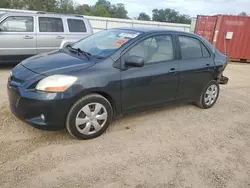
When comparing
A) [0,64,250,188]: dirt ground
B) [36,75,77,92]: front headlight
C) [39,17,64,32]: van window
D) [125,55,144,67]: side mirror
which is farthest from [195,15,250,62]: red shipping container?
[36,75,77,92]: front headlight

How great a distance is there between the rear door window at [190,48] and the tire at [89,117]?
71.6 inches

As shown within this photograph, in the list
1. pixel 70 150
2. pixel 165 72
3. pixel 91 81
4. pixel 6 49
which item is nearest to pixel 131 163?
pixel 70 150

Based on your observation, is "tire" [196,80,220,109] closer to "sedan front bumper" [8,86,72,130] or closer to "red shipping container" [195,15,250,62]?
"sedan front bumper" [8,86,72,130]

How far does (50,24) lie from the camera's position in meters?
7.67

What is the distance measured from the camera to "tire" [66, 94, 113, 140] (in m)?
3.23

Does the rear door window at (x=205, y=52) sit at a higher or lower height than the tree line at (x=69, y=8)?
lower

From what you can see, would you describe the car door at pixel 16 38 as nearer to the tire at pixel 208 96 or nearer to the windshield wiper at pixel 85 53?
the windshield wiper at pixel 85 53

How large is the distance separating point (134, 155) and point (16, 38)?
5.63 metres

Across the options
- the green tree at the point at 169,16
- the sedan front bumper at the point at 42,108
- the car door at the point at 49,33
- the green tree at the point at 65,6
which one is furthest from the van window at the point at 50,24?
the green tree at the point at 169,16

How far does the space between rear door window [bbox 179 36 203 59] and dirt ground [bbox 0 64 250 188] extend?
3.87ft

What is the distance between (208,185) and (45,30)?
6.67 meters

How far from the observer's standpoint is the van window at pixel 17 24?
272 inches

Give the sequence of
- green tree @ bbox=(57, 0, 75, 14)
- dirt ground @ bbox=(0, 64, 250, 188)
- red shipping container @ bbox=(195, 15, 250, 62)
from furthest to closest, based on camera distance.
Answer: green tree @ bbox=(57, 0, 75, 14)
red shipping container @ bbox=(195, 15, 250, 62)
dirt ground @ bbox=(0, 64, 250, 188)

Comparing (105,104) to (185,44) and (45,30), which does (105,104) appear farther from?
(45,30)
